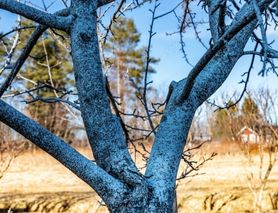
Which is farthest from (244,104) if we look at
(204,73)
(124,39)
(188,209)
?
(124,39)

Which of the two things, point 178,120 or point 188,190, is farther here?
point 188,190

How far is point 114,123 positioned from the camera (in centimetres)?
124

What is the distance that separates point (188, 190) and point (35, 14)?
27.6 ft

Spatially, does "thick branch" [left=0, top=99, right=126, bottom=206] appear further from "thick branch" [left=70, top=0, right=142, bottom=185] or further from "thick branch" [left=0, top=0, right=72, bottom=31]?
"thick branch" [left=0, top=0, right=72, bottom=31]

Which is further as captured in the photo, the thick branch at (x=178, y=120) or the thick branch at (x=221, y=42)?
the thick branch at (x=178, y=120)

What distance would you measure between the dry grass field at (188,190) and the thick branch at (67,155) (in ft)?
12.1

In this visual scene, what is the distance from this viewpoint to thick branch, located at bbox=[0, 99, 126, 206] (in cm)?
114

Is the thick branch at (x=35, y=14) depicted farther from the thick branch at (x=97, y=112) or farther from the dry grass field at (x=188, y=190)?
the dry grass field at (x=188, y=190)

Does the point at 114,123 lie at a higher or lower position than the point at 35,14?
lower

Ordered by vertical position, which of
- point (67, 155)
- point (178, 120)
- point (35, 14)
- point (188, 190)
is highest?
point (35, 14)

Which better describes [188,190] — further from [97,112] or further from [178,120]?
[97,112]

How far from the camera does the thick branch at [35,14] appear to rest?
121 cm

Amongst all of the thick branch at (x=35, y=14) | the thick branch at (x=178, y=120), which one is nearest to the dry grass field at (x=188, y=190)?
the thick branch at (x=178, y=120)

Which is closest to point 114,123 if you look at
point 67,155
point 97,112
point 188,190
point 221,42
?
point 97,112
